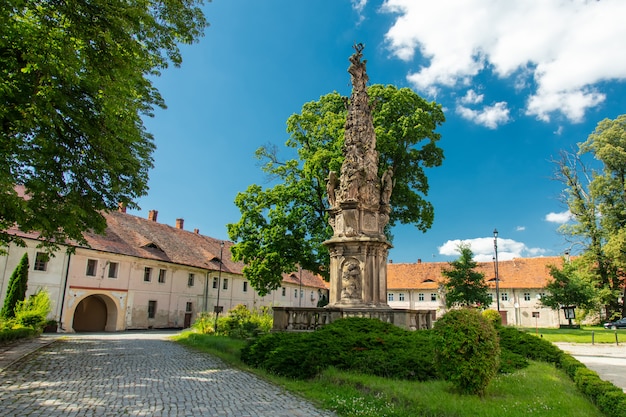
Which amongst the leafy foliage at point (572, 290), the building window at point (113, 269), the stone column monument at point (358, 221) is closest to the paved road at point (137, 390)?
the stone column monument at point (358, 221)

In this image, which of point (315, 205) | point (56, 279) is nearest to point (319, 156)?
point (315, 205)

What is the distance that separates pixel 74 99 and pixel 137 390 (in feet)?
26.0

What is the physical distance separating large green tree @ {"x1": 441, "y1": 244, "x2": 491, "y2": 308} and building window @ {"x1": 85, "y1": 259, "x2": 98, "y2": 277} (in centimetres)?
2693

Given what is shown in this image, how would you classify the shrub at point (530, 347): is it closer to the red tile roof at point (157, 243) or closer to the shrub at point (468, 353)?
the shrub at point (468, 353)

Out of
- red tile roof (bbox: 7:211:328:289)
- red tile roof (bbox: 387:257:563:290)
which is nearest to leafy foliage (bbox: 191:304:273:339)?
red tile roof (bbox: 7:211:328:289)

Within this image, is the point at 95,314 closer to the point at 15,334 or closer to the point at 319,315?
the point at 15,334

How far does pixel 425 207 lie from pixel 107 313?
81.4ft

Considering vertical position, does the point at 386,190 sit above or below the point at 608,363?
above

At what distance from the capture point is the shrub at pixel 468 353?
22.1ft

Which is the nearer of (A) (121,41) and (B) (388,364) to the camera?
(B) (388,364)

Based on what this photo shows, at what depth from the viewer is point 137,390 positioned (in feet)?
26.1

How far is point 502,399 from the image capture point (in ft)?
21.9

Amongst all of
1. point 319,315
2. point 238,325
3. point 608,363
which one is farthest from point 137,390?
point 608,363

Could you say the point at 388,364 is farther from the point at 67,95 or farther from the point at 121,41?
the point at 67,95
